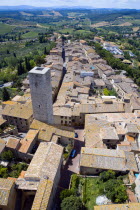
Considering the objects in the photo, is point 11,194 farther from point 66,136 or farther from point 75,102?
point 75,102

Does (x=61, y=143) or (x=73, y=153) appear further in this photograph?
(x=61, y=143)

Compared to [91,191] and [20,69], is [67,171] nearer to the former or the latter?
[91,191]

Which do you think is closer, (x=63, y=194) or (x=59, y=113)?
(x=63, y=194)

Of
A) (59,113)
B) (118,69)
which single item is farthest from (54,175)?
(118,69)

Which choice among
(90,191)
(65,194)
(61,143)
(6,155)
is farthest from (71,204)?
(61,143)

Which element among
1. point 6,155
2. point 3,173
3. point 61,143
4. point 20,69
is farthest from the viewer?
point 20,69

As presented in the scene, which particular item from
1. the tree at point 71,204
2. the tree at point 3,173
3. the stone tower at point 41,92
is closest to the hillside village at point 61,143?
the stone tower at point 41,92
